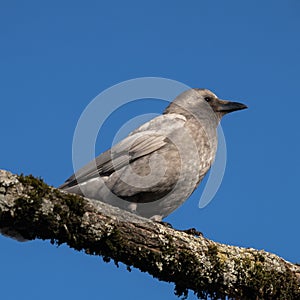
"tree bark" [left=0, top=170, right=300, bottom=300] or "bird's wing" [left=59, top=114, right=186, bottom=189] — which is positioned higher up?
"bird's wing" [left=59, top=114, right=186, bottom=189]

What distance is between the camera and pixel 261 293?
5586 mm

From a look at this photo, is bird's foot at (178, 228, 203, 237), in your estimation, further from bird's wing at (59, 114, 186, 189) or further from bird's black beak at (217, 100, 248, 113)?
bird's black beak at (217, 100, 248, 113)

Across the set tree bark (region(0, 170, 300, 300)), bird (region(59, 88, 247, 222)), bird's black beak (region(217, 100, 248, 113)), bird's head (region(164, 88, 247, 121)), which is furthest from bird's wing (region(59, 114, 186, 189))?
tree bark (region(0, 170, 300, 300))

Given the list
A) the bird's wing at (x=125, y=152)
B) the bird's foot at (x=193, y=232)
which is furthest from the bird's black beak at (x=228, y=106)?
the bird's foot at (x=193, y=232)

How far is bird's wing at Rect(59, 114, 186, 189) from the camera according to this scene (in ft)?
25.3

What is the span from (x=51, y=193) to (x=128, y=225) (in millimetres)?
782

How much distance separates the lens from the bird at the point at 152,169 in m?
7.45

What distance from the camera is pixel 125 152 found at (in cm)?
786

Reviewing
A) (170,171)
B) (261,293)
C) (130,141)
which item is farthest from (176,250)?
(130,141)

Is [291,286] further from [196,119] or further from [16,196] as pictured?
[196,119]

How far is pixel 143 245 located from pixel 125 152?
279 centimetres

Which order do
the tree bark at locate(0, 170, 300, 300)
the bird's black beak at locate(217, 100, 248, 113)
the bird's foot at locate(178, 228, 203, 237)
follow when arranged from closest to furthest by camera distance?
the tree bark at locate(0, 170, 300, 300), the bird's foot at locate(178, 228, 203, 237), the bird's black beak at locate(217, 100, 248, 113)

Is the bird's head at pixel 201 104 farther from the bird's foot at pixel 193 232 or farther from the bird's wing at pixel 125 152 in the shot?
the bird's foot at pixel 193 232

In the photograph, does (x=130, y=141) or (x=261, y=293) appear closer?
(x=261, y=293)
